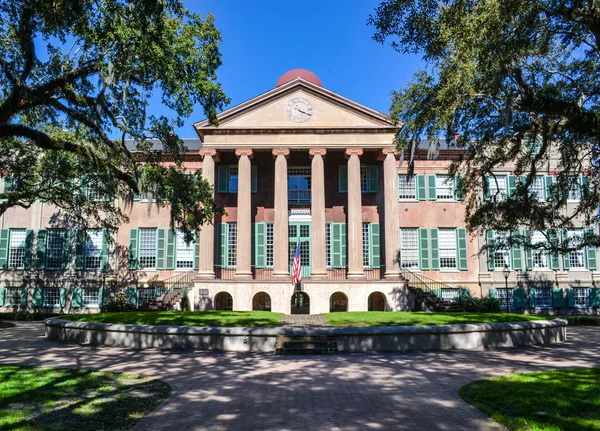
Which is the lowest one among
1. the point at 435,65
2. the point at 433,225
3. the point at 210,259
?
the point at 210,259

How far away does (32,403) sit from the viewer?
7.16m

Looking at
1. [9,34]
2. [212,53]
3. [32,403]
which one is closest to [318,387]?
[32,403]

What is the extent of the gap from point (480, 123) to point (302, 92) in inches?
582

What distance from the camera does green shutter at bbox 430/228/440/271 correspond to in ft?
94.5

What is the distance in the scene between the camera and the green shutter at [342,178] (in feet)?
95.3

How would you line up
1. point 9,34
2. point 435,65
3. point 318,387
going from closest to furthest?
point 318,387 → point 435,65 → point 9,34

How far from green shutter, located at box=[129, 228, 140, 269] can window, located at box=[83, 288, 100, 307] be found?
2551 millimetres

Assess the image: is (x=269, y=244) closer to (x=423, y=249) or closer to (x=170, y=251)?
(x=170, y=251)

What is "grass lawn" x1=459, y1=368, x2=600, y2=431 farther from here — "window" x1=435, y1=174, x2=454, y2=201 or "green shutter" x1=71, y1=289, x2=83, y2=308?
"green shutter" x1=71, y1=289, x2=83, y2=308

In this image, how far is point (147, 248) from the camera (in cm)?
2900

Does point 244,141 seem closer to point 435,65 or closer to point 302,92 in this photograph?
point 302,92

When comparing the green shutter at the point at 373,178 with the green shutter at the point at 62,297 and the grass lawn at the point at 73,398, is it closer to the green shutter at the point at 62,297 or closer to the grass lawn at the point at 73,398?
the green shutter at the point at 62,297

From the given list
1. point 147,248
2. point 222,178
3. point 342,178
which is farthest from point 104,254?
point 342,178

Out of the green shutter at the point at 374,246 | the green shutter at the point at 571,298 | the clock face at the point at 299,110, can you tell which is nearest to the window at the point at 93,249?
the clock face at the point at 299,110
